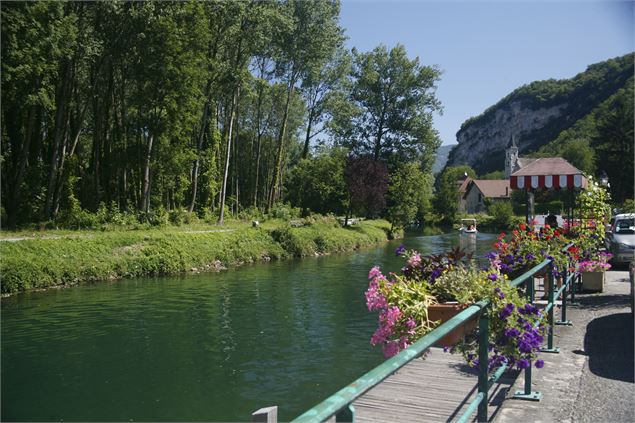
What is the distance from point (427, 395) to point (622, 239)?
41.3ft

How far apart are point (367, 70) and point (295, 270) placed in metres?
31.5

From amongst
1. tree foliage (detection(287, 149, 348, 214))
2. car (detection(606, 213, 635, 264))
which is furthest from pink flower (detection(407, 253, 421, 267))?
tree foliage (detection(287, 149, 348, 214))

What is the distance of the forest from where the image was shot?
2233cm

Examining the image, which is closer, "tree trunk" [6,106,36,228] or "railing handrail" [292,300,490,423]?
"railing handrail" [292,300,490,423]

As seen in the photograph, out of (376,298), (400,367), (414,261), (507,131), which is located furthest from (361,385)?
(507,131)

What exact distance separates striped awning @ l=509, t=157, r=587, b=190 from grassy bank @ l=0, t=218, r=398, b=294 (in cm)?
1297

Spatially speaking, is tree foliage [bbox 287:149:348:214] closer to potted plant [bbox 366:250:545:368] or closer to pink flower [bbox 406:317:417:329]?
potted plant [bbox 366:250:545:368]

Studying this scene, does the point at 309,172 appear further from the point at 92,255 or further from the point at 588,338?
the point at 588,338

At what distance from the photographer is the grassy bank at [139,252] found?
1766 cm

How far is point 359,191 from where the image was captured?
42.2 metres

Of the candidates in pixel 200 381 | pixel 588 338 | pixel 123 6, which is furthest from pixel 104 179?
pixel 588 338

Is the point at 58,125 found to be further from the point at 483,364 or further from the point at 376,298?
the point at 483,364

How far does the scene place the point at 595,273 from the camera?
429 inches

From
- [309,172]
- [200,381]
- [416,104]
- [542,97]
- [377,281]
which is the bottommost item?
[200,381]
